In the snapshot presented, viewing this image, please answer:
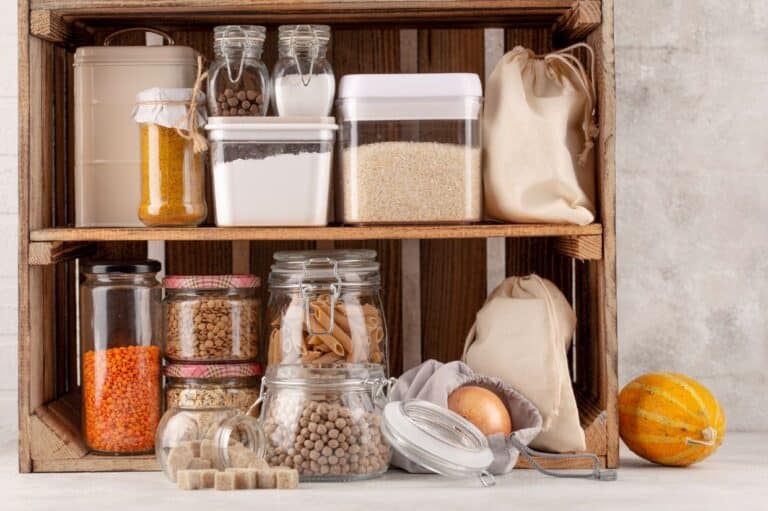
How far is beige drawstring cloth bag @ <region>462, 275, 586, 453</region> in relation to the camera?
5.29ft

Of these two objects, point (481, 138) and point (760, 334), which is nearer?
point (481, 138)

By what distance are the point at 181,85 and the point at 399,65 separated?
1.26 feet

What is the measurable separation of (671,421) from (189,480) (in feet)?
2.12

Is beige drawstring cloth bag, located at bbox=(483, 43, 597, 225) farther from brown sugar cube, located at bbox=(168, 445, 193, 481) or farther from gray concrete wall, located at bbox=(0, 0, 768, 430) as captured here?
brown sugar cube, located at bbox=(168, 445, 193, 481)

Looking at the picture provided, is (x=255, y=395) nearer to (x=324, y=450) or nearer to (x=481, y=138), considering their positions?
(x=324, y=450)

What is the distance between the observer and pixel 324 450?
1496mm

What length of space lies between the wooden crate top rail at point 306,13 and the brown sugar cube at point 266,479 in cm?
61

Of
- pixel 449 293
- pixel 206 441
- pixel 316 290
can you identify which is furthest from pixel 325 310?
pixel 449 293

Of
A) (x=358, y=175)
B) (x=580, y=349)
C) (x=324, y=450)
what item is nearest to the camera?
(x=324, y=450)

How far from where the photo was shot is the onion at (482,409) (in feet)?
5.16

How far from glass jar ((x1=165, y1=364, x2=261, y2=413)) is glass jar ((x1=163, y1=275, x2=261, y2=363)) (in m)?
0.01

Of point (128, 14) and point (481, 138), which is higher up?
point (128, 14)

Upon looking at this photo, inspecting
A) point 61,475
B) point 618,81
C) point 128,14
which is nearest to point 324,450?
point 61,475

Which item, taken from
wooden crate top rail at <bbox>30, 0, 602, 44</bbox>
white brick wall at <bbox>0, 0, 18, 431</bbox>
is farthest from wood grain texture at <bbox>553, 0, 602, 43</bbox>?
white brick wall at <bbox>0, 0, 18, 431</bbox>
